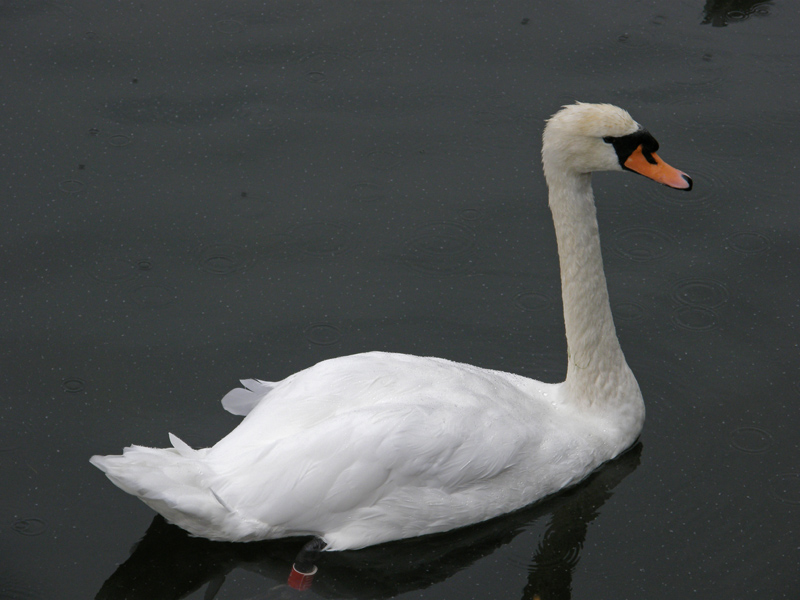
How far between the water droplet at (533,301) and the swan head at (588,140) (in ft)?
4.07

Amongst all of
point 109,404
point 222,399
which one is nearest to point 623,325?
point 222,399

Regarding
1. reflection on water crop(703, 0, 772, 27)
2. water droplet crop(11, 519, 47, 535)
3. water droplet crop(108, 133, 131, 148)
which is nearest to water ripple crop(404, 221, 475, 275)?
water droplet crop(108, 133, 131, 148)

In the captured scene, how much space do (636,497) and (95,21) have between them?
583cm

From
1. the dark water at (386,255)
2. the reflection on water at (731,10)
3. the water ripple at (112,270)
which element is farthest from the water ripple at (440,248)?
the reflection on water at (731,10)

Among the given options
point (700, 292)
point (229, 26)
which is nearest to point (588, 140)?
point (700, 292)

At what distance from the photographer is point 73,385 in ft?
18.7

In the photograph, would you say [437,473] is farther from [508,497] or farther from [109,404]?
[109,404]

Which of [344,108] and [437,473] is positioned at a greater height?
[344,108]

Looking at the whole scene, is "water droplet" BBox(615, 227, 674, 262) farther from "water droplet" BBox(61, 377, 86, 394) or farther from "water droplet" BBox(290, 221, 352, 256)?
"water droplet" BBox(61, 377, 86, 394)

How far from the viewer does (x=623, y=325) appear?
6.14m

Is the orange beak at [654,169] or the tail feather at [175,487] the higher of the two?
the orange beak at [654,169]

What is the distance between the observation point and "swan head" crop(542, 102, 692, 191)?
5.04m

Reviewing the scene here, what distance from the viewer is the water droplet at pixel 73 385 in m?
5.66

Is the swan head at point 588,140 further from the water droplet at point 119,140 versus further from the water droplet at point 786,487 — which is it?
the water droplet at point 119,140
